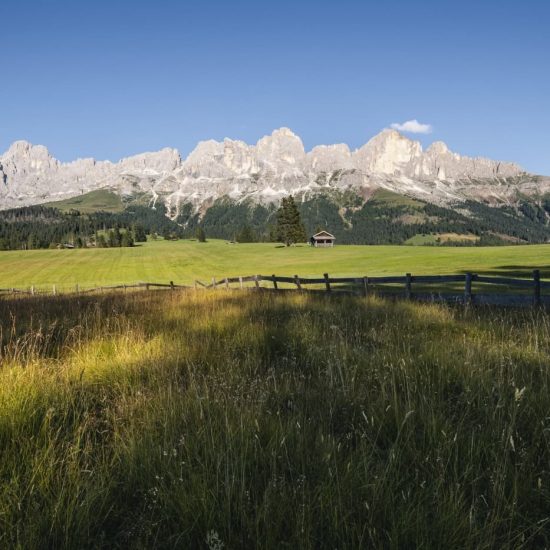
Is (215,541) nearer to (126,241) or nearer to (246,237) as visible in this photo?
(246,237)

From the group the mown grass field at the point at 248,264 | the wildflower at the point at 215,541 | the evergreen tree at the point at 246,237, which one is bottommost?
the mown grass field at the point at 248,264

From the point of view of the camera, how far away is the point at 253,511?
212 cm

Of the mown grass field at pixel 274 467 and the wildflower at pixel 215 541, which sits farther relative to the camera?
the mown grass field at pixel 274 467

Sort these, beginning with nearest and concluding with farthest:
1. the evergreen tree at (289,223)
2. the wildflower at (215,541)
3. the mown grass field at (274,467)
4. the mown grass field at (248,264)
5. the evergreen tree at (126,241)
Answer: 1. the wildflower at (215,541)
2. the mown grass field at (274,467)
3. the mown grass field at (248,264)
4. the evergreen tree at (289,223)
5. the evergreen tree at (126,241)

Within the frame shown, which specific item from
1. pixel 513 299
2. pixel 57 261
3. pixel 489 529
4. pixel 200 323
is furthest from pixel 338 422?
pixel 57 261

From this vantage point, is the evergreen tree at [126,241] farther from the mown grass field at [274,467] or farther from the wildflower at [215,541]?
the wildflower at [215,541]

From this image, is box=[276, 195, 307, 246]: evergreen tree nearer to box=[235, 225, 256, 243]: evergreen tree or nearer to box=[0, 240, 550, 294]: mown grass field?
box=[0, 240, 550, 294]: mown grass field

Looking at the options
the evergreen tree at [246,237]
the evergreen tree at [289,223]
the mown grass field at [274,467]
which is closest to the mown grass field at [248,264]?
the evergreen tree at [289,223]

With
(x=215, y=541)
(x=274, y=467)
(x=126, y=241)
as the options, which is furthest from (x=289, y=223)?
(x=215, y=541)

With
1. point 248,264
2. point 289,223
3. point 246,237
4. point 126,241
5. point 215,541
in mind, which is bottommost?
point 248,264

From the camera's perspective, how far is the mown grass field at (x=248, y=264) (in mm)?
48438

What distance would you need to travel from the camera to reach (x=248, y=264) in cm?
7131

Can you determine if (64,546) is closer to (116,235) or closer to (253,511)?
(253,511)

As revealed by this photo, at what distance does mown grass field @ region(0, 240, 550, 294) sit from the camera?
48438mm
